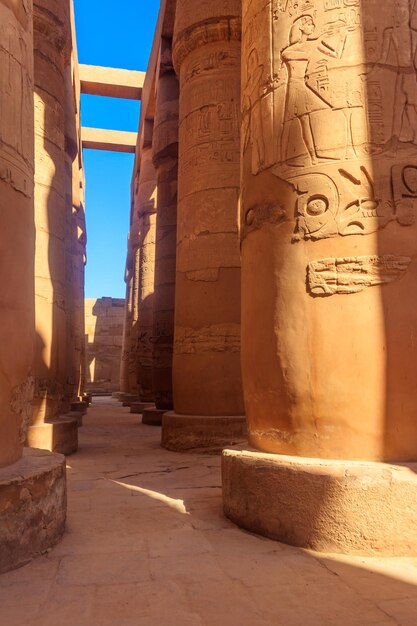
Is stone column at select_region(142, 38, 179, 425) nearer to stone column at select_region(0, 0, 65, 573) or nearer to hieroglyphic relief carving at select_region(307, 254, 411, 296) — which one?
stone column at select_region(0, 0, 65, 573)

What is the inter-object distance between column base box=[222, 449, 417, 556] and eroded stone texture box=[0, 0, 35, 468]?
1347mm

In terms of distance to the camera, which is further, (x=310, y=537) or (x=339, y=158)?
(x=339, y=158)

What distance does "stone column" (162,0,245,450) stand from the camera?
609 centimetres

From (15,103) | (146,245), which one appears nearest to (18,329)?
(15,103)

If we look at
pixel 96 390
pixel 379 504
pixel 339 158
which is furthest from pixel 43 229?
pixel 96 390

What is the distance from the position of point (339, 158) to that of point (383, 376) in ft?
4.10

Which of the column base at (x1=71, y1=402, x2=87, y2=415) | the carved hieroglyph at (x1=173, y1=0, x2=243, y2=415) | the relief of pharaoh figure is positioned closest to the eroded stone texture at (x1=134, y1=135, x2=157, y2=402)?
the column base at (x1=71, y1=402, x2=87, y2=415)

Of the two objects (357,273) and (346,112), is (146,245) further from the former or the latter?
(357,273)

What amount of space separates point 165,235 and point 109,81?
8615 mm

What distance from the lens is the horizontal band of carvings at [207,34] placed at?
6.59m

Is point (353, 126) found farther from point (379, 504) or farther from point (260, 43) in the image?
point (379, 504)

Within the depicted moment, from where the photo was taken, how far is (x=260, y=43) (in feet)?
11.6

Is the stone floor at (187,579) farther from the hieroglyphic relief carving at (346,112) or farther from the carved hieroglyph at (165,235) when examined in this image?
the carved hieroglyph at (165,235)

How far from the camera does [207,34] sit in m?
6.75
